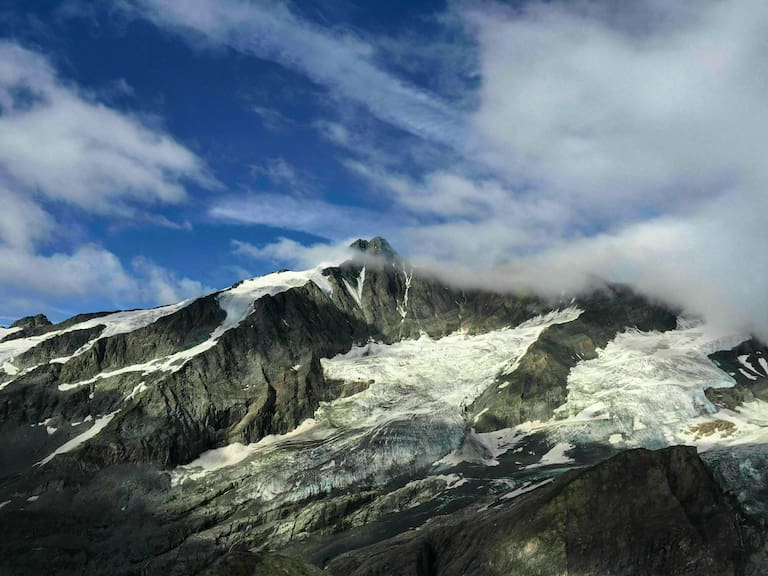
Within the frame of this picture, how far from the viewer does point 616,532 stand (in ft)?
267

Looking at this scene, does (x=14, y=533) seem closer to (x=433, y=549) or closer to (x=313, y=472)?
(x=313, y=472)

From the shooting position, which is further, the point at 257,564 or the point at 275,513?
the point at 275,513

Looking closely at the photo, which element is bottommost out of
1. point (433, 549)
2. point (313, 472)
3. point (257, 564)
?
point (433, 549)

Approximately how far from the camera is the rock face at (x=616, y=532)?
253 ft

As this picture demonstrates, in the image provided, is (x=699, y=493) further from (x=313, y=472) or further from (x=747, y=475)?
(x=313, y=472)

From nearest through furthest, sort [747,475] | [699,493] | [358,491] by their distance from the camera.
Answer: [699,493] → [747,475] → [358,491]

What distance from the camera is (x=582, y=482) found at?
3472 inches

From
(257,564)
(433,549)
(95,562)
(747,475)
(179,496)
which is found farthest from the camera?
(179,496)

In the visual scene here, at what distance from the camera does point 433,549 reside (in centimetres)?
9831

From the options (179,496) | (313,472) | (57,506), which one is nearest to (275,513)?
(313,472)

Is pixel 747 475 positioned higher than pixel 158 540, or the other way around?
pixel 158 540

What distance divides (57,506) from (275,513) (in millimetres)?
71961

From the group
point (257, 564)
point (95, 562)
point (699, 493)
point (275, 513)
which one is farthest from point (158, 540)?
point (257, 564)

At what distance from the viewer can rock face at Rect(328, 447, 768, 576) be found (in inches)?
3034
